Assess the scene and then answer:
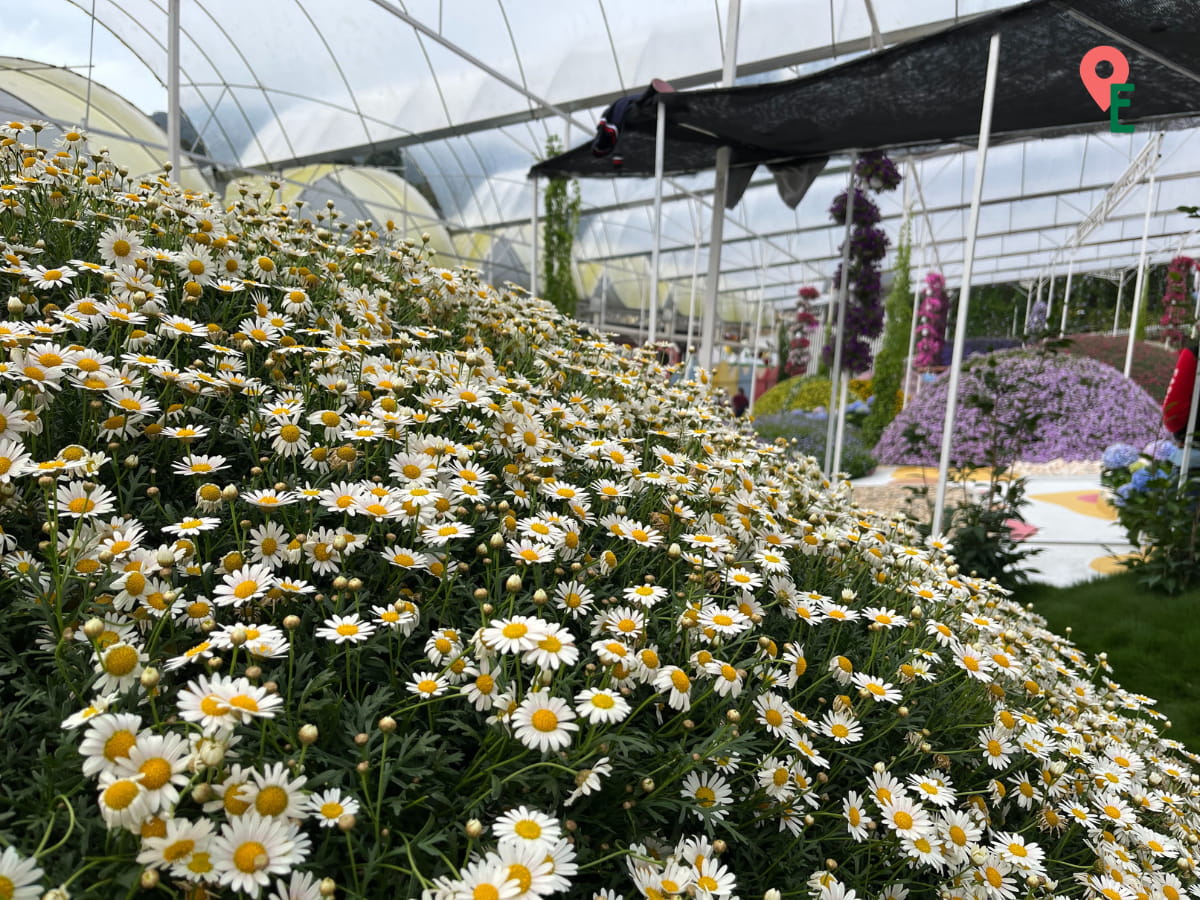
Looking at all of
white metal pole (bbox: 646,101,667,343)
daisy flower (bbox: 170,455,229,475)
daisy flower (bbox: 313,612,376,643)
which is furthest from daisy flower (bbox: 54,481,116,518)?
white metal pole (bbox: 646,101,667,343)

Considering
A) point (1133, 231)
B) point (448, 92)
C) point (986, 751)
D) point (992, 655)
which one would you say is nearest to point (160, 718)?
point (986, 751)

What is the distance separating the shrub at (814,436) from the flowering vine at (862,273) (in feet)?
4.96

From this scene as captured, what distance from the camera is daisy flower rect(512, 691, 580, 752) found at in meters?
0.86

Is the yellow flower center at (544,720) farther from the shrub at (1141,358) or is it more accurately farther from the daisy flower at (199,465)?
the shrub at (1141,358)

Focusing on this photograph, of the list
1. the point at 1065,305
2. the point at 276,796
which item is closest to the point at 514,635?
the point at 276,796

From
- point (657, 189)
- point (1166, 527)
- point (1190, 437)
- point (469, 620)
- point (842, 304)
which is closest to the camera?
point (469, 620)

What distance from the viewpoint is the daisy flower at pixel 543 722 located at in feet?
2.82

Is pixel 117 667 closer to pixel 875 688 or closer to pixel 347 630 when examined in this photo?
pixel 347 630

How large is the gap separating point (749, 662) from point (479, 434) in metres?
0.72

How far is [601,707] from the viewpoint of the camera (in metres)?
0.91

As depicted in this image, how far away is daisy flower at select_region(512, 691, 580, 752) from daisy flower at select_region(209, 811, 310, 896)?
0.26 m

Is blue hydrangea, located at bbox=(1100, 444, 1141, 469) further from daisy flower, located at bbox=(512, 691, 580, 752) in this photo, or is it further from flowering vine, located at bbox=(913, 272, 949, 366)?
daisy flower, located at bbox=(512, 691, 580, 752)

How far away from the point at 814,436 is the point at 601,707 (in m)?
9.66

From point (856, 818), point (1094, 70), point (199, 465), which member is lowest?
point (856, 818)
